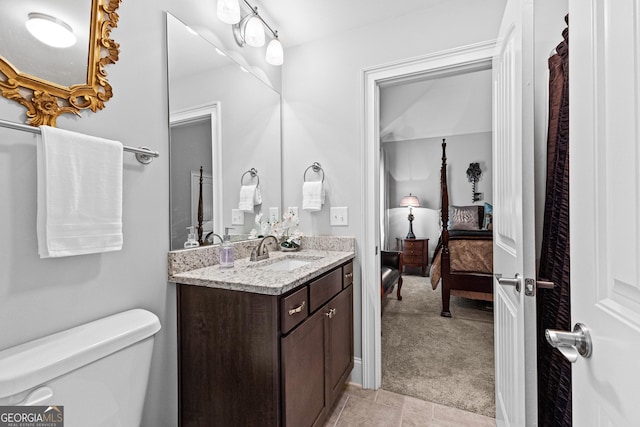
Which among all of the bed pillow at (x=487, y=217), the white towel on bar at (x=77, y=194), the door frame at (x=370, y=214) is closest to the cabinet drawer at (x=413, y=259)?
the bed pillow at (x=487, y=217)

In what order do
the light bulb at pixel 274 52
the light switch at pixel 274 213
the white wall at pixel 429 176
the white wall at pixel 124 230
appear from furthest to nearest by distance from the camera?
1. the white wall at pixel 429 176
2. the light switch at pixel 274 213
3. the light bulb at pixel 274 52
4. the white wall at pixel 124 230

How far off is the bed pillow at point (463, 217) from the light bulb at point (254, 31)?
4.66 meters

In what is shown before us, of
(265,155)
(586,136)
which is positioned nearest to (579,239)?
(586,136)

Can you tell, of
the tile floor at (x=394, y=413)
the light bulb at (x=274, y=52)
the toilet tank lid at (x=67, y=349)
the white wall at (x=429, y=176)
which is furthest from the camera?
the white wall at (x=429, y=176)

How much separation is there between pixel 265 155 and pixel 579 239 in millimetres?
1803

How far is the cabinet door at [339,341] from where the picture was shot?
1556 mm

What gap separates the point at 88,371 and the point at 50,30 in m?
→ 1.08

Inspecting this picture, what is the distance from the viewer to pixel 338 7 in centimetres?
181

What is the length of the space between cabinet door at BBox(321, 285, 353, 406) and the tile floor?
115 millimetres

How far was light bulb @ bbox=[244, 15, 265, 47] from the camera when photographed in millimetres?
1673

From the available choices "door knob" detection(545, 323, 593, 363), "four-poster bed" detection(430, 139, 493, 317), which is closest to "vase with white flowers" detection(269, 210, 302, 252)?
"door knob" detection(545, 323, 593, 363)

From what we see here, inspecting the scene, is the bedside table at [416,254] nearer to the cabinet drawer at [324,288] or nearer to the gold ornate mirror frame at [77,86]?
the cabinet drawer at [324,288]

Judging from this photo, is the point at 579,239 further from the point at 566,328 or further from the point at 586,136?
the point at 566,328

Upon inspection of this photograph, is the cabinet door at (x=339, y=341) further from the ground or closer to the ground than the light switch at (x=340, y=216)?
closer to the ground
